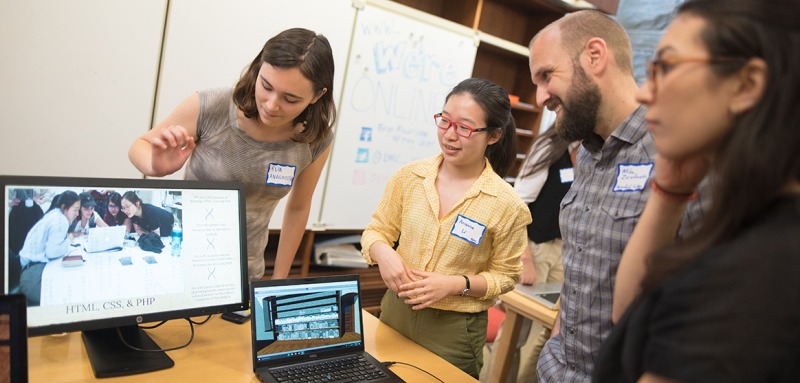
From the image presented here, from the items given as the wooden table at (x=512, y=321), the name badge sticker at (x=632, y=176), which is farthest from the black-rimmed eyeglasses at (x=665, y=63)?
the wooden table at (x=512, y=321)

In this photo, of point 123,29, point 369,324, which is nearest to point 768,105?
point 369,324

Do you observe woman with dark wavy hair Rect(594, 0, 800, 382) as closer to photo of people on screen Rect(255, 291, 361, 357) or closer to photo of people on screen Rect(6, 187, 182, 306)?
photo of people on screen Rect(255, 291, 361, 357)

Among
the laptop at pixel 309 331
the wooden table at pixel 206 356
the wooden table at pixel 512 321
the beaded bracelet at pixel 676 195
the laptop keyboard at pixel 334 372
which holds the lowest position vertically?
the wooden table at pixel 512 321

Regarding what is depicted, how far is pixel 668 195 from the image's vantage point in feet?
2.90

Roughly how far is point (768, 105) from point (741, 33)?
94 mm

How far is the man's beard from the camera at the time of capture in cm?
127

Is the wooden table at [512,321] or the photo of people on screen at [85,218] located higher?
the photo of people on screen at [85,218]

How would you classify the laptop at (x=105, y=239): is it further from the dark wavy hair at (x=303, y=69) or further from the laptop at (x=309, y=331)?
the dark wavy hair at (x=303, y=69)

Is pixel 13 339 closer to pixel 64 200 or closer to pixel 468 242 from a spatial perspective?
pixel 64 200

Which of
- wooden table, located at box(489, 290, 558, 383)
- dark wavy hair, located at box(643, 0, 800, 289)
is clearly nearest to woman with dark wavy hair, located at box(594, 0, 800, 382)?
dark wavy hair, located at box(643, 0, 800, 289)

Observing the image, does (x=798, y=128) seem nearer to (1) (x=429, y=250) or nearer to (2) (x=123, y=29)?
(1) (x=429, y=250)

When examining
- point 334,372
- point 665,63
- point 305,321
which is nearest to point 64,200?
point 305,321

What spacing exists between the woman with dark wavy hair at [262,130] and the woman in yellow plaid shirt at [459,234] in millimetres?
309

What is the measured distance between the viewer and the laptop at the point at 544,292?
7.34 feet
